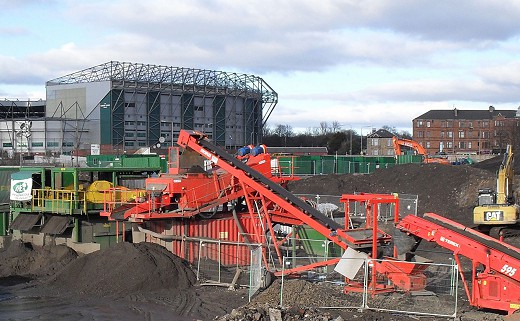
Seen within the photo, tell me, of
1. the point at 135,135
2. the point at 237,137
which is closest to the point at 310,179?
the point at 135,135

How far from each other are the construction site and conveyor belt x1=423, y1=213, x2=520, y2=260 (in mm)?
49

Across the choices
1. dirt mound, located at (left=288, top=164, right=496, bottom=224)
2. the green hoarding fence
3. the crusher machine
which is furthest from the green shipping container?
the green hoarding fence

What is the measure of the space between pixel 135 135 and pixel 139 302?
72153 millimetres

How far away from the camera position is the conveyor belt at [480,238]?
14291mm

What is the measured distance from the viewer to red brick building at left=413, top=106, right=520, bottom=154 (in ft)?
401

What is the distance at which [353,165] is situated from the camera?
6575 centimetres

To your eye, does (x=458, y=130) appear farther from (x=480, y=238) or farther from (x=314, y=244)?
(x=480, y=238)

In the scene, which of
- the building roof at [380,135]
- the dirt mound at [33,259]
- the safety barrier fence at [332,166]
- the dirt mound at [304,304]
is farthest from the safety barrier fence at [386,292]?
the building roof at [380,135]

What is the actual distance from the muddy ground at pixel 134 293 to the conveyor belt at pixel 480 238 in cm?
147

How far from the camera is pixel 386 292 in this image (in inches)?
655

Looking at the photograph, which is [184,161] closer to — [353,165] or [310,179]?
[310,179]

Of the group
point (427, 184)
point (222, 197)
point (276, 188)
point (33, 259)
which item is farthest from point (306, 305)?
point (427, 184)

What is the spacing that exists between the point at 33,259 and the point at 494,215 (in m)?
17.1

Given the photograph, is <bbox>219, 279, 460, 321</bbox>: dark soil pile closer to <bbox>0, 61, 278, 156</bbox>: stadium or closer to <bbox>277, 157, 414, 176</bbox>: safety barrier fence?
<bbox>277, 157, 414, 176</bbox>: safety barrier fence
